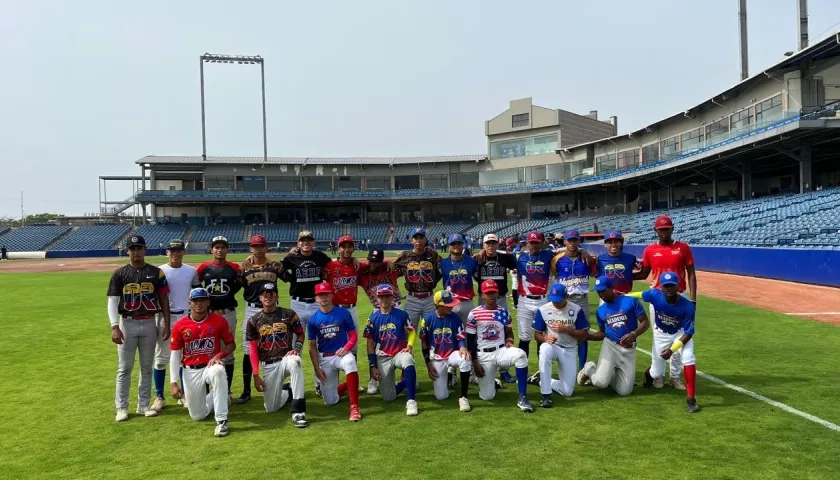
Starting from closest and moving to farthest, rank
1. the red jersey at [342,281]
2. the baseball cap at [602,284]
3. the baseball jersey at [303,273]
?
the baseball cap at [602,284], the baseball jersey at [303,273], the red jersey at [342,281]

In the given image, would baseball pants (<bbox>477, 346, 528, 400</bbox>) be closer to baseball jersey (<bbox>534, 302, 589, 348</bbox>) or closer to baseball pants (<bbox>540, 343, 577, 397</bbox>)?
baseball pants (<bbox>540, 343, 577, 397</bbox>)

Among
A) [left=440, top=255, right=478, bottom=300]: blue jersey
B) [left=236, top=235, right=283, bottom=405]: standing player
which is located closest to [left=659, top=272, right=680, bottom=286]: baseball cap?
[left=440, top=255, right=478, bottom=300]: blue jersey

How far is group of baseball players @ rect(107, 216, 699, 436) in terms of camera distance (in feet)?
21.1

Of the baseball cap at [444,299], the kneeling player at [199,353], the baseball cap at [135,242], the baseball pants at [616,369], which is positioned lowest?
the baseball pants at [616,369]

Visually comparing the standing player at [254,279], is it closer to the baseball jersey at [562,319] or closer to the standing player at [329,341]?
Result: the standing player at [329,341]

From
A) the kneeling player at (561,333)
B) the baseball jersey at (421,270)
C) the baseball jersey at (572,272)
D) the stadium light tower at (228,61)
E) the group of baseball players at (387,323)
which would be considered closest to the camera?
the group of baseball players at (387,323)

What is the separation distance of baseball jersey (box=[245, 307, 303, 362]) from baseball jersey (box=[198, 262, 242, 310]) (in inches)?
27.5

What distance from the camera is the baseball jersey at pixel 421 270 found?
7859mm

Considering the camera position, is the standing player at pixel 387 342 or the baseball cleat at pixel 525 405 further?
the standing player at pixel 387 342

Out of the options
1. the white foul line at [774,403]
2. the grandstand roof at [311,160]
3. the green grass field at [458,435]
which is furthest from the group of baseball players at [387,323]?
the grandstand roof at [311,160]

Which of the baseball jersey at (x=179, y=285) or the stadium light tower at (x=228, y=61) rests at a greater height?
the stadium light tower at (x=228, y=61)

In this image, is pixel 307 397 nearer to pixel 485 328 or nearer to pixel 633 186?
pixel 485 328

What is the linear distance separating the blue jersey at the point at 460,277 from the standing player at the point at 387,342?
104 centimetres

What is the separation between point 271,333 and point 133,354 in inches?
70.3
